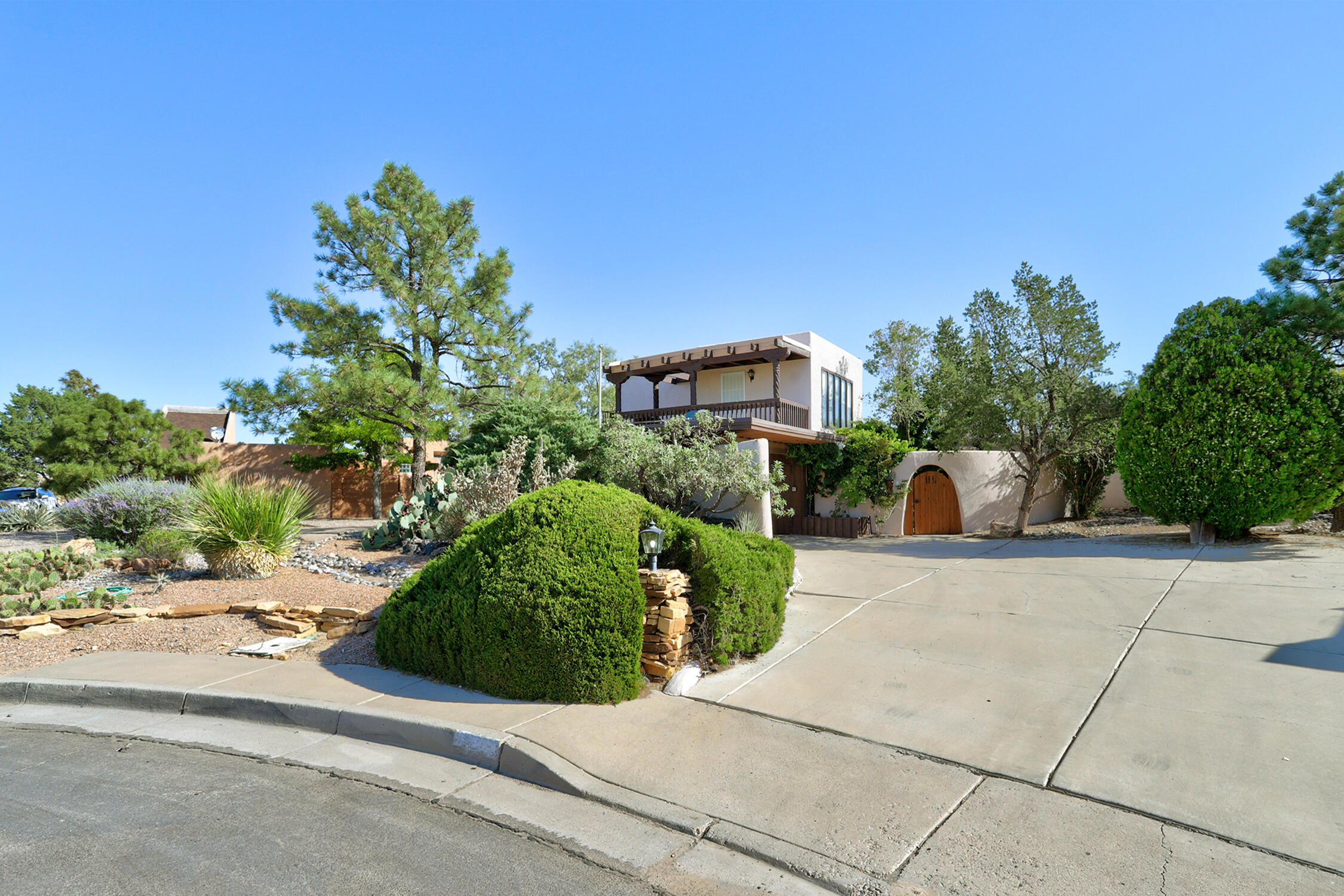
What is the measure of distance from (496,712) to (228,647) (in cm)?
366

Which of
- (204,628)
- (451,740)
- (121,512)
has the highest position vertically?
(121,512)

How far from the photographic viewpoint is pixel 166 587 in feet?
28.1

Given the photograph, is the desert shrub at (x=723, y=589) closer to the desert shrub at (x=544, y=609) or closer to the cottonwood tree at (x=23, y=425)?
the desert shrub at (x=544, y=609)

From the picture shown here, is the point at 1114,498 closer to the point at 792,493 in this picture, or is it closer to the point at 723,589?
the point at 792,493

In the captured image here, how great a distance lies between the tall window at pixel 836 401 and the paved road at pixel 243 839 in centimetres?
1754

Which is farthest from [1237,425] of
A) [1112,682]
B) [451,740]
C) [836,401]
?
[451,740]

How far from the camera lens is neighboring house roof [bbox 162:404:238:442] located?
3443 centimetres

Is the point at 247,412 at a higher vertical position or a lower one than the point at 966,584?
higher

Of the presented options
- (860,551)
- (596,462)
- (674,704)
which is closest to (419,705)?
(674,704)

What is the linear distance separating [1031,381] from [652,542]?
12155mm

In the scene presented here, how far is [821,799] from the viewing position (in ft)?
12.1

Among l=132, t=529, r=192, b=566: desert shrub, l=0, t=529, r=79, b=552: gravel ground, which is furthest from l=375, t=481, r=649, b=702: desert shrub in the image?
l=0, t=529, r=79, b=552: gravel ground

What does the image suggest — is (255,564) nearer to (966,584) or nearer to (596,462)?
(596,462)

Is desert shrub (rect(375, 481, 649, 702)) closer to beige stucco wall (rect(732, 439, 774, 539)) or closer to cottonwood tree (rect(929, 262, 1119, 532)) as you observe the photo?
beige stucco wall (rect(732, 439, 774, 539))
